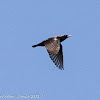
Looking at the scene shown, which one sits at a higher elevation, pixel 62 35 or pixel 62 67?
pixel 62 35

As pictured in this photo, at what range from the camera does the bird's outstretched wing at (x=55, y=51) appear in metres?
21.2

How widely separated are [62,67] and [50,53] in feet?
4.30

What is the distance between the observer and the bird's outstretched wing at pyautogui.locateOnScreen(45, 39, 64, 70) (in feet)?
69.7

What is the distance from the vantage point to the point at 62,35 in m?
24.0

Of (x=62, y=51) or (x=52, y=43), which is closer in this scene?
(x=52, y=43)

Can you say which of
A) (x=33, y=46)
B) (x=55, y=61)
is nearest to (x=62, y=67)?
(x=55, y=61)

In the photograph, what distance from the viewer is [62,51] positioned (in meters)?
23.7

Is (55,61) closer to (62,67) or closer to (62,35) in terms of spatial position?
(62,67)

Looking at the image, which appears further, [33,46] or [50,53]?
[33,46]

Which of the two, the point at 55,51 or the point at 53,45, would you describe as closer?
the point at 55,51

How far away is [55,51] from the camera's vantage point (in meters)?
21.1

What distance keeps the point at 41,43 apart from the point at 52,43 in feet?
3.26

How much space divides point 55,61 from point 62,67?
0.46 metres

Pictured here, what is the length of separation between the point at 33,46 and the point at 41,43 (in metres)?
0.73
